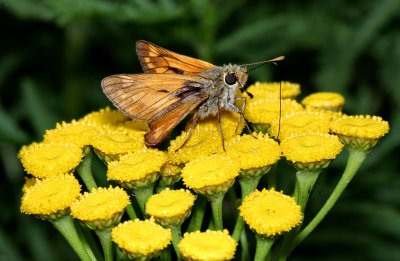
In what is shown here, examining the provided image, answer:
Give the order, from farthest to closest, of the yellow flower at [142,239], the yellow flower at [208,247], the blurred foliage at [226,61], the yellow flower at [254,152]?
1. the blurred foliage at [226,61]
2. the yellow flower at [254,152]
3. the yellow flower at [142,239]
4. the yellow flower at [208,247]

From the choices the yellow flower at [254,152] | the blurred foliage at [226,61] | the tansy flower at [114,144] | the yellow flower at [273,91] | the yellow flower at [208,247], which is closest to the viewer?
the yellow flower at [208,247]

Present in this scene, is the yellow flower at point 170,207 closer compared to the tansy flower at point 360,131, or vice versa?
the yellow flower at point 170,207

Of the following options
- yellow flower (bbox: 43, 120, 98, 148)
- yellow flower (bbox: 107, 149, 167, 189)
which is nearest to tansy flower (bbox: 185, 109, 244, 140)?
yellow flower (bbox: 107, 149, 167, 189)

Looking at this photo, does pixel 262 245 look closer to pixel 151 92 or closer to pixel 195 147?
pixel 195 147

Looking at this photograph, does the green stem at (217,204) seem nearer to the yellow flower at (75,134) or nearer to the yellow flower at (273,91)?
the yellow flower at (75,134)

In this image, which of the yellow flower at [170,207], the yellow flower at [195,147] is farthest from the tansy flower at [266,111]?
the yellow flower at [170,207]

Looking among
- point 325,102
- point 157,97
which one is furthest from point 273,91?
point 157,97

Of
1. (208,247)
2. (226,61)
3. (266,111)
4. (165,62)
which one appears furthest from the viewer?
(226,61)
